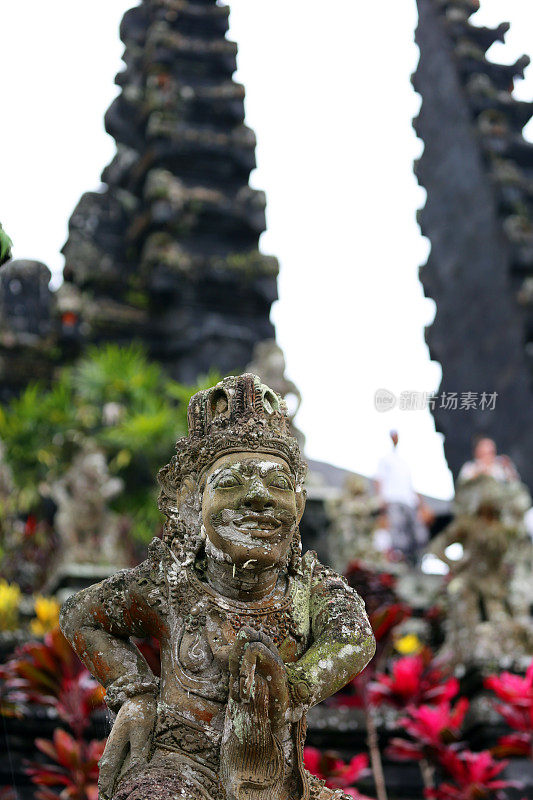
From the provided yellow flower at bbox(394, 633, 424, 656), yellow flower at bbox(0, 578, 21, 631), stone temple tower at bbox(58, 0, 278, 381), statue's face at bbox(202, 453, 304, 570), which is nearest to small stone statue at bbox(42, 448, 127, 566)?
yellow flower at bbox(0, 578, 21, 631)

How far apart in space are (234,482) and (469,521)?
454cm

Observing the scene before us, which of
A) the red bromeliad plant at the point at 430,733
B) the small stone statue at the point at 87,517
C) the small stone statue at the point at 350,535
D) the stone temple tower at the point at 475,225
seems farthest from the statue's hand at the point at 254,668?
the stone temple tower at the point at 475,225

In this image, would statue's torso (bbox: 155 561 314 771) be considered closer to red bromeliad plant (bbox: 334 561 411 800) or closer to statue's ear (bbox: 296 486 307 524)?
statue's ear (bbox: 296 486 307 524)

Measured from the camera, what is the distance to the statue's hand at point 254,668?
98.8 inches

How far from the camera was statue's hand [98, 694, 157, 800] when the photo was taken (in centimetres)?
269

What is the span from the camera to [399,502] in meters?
11.5

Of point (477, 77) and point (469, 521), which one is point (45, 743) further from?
point (477, 77)

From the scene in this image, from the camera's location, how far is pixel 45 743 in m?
4.60

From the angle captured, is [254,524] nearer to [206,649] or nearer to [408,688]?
[206,649]

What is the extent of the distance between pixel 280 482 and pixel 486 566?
442 centimetres

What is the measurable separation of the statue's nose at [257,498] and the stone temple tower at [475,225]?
13.0 meters

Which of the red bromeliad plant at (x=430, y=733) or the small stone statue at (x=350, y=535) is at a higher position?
the small stone statue at (x=350, y=535)

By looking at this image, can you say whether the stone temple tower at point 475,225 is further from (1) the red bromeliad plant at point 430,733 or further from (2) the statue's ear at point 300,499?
(2) the statue's ear at point 300,499

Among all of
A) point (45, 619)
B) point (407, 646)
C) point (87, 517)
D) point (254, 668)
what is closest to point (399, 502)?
point (87, 517)
